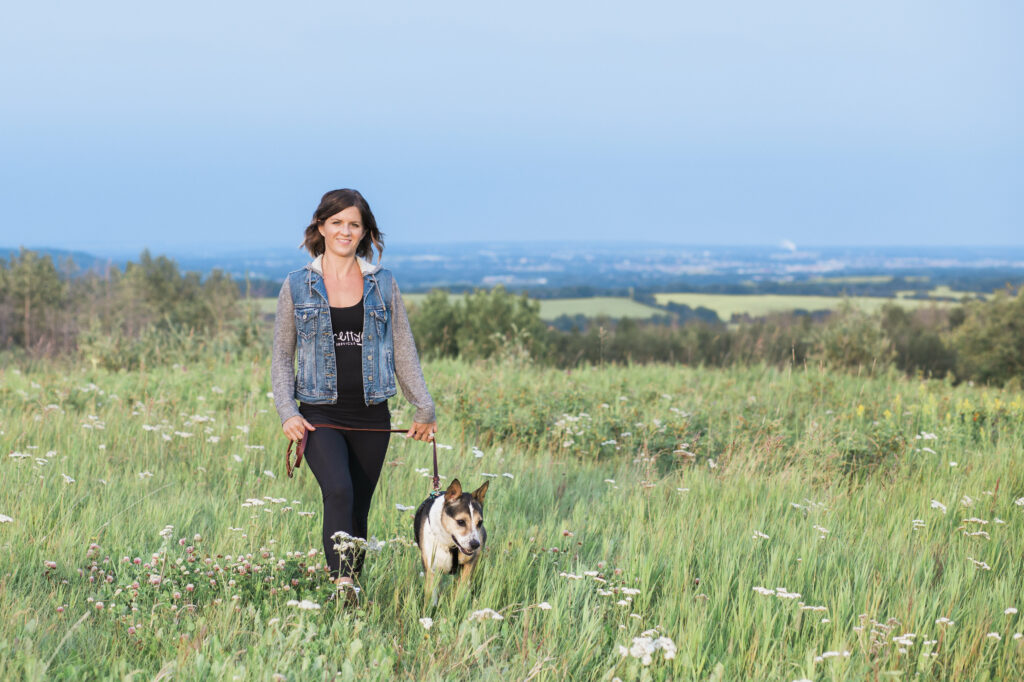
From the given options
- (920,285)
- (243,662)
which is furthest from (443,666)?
(920,285)

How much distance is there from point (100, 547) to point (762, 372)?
32.4 feet

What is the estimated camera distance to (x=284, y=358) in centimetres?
425

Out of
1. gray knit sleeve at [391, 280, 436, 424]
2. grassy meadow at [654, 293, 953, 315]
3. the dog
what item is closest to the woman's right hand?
gray knit sleeve at [391, 280, 436, 424]

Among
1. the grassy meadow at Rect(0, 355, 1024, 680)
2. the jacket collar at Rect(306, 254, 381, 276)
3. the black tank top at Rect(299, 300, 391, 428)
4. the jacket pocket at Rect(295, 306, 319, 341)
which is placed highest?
the jacket collar at Rect(306, 254, 381, 276)

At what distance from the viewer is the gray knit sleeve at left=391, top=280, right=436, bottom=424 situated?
4.39m

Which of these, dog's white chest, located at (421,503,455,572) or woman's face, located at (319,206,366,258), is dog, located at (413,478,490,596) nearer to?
dog's white chest, located at (421,503,455,572)

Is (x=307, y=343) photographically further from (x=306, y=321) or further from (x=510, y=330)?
(x=510, y=330)

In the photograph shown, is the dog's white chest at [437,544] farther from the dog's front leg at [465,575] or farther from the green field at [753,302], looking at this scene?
the green field at [753,302]

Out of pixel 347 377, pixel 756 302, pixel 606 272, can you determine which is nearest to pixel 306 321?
pixel 347 377

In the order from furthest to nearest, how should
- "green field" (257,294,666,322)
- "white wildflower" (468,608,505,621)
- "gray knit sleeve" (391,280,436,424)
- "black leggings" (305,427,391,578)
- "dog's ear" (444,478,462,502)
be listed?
"green field" (257,294,666,322) → "gray knit sleeve" (391,280,436,424) → "black leggings" (305,427,391,578) → "dog's ear" (444,478,462,502) → "white wildflower" (468,608,505,621)

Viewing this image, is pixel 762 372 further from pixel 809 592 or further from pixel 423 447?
pixel 809 592

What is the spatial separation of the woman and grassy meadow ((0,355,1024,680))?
1.73 feet

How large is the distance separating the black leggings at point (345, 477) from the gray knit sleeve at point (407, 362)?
0.26m

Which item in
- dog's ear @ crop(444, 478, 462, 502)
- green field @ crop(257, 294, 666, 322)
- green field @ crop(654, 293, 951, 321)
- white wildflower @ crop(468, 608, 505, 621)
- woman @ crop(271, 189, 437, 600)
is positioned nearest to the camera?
white wildflower @ crop(468, 608, 505, 621)
